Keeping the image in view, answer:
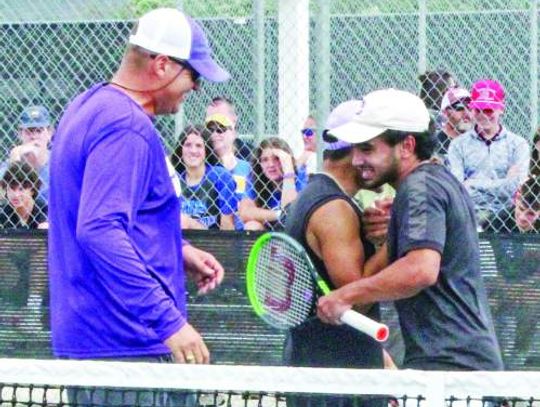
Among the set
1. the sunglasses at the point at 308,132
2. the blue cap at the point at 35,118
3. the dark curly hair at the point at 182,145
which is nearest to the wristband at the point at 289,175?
the sunglasses at the point at 308,132

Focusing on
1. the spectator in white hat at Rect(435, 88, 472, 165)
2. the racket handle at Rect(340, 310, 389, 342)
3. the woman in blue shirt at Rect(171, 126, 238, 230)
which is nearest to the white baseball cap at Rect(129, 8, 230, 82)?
the racket handle at Rect(340, 310, 389, 342)

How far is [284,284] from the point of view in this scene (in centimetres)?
498

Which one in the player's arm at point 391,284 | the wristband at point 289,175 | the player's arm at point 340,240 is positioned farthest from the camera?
the wristband at point 289,175

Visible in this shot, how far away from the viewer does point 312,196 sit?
16.0 feet

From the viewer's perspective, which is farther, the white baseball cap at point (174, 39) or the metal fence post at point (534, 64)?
the metal fence post at point (534, 64)

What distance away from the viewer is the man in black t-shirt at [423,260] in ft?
14.9

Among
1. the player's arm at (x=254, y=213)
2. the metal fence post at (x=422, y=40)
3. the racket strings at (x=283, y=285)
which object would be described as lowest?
the racket strings at (x=283, y=285)

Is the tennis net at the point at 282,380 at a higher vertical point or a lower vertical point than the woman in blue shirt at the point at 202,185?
lower

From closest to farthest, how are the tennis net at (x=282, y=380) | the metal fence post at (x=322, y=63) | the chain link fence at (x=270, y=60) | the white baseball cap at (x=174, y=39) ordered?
the tennis net at (x=282, y=380) < the white baseball cap at (x=174, y=39) < the metal fence post at (x=322, y=63) < the chain link fence at (x=270, y=60)

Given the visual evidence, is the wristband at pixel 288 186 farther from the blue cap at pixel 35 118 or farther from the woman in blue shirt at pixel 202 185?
the blue cap at pixel 35 118

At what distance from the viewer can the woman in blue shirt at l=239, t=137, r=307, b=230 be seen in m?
8.33

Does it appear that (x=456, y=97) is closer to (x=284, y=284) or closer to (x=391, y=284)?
(x=284, y=284)

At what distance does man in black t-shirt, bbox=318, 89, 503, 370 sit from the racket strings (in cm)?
15

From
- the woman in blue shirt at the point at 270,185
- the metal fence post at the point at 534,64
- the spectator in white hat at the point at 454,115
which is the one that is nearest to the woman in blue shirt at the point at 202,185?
the woman in blue shirt at the point at 270,185
